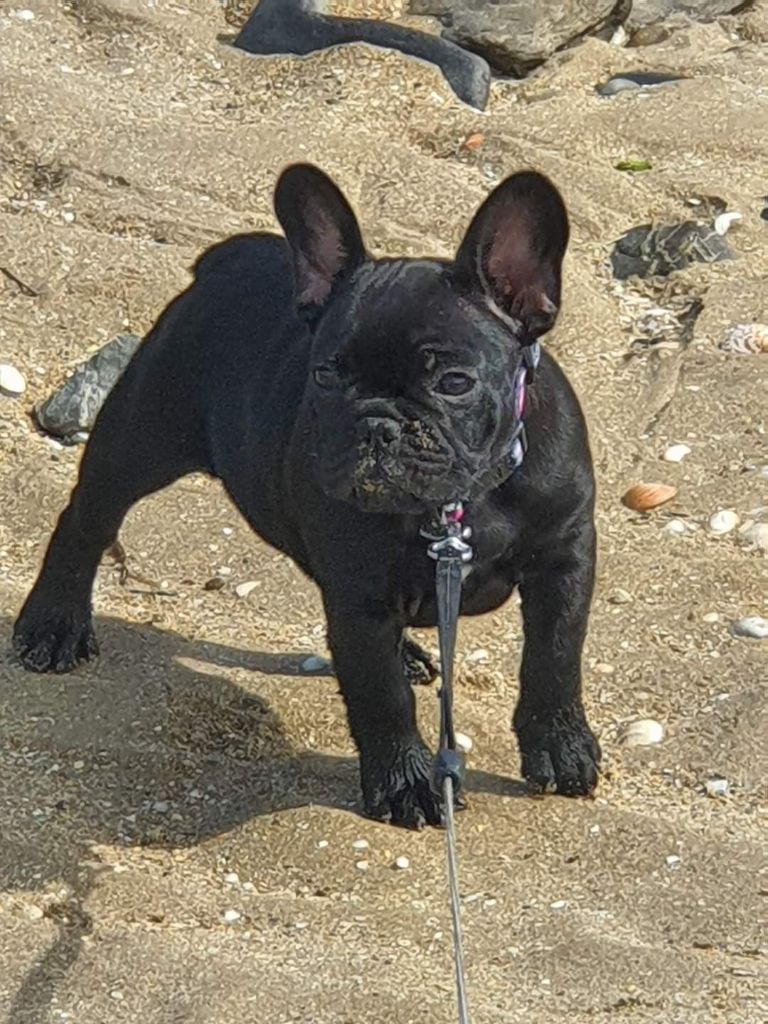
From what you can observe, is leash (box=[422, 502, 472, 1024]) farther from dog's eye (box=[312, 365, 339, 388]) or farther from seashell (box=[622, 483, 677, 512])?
seashell (box=[622, 483, 677, 512])

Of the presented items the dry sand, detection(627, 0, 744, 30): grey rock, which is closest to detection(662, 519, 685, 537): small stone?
the dry sand

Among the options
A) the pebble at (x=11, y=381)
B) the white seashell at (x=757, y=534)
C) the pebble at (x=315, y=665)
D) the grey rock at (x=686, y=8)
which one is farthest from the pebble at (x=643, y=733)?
the grey rock at (x=686, y=8)

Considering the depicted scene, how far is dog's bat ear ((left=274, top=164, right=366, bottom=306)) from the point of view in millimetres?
3957

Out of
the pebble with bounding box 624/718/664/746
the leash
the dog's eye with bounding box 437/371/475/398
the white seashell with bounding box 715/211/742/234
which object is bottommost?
the white seashell with bounding box 715/211/742/234

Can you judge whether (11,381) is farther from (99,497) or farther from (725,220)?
(725,220)

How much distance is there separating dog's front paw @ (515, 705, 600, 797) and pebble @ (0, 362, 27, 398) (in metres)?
2.32

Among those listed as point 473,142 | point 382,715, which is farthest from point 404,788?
point 473,142

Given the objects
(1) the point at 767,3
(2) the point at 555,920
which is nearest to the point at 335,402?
(2) the point at 555,920

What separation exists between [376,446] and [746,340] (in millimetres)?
3077

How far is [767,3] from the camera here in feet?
29.5

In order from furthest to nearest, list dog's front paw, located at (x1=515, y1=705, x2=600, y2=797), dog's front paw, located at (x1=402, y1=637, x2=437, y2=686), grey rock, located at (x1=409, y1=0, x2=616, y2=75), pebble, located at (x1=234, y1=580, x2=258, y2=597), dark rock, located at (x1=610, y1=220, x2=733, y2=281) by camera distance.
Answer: grey rock, located at (x1=409, y1=0, x2=616, y2=75) < dark rock, located at (x1=610, y1=220, x2=733, y2=281) < pebble, located at (x1=234, y1=580, x2=258, y2=597) < dog's front paw, located at (x1=402, y1=637, x2=437, y2=686) < dog's front paw, located at (x1=515, y1=705, x2=600, y2=797)

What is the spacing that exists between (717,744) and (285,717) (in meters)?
0.97

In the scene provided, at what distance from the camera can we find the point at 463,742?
482 cm

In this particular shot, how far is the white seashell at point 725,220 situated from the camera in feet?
23.3
